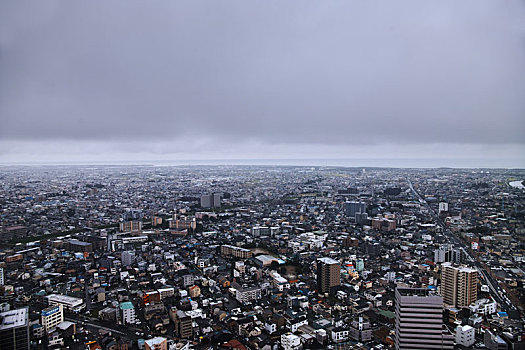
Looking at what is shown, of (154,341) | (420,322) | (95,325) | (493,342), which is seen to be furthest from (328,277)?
(95,325)

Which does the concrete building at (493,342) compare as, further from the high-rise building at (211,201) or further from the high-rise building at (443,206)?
the high-rise building at (211,201)

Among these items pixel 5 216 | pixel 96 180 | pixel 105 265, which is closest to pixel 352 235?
pixel 105 265

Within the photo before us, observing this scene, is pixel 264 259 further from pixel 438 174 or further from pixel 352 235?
pixel 438 174

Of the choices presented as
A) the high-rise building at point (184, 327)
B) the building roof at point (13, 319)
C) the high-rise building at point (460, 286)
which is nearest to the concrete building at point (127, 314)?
the high-rise building at point (184, 327)

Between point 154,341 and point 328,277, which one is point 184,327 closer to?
point 154,341

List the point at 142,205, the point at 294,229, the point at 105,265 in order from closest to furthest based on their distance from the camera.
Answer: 1. the point at 105,265
2. the point at 294,229
3. the point at 142,205

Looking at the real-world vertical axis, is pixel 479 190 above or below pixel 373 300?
above

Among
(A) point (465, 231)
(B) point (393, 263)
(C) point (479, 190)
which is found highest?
(C) point (479, 190)
